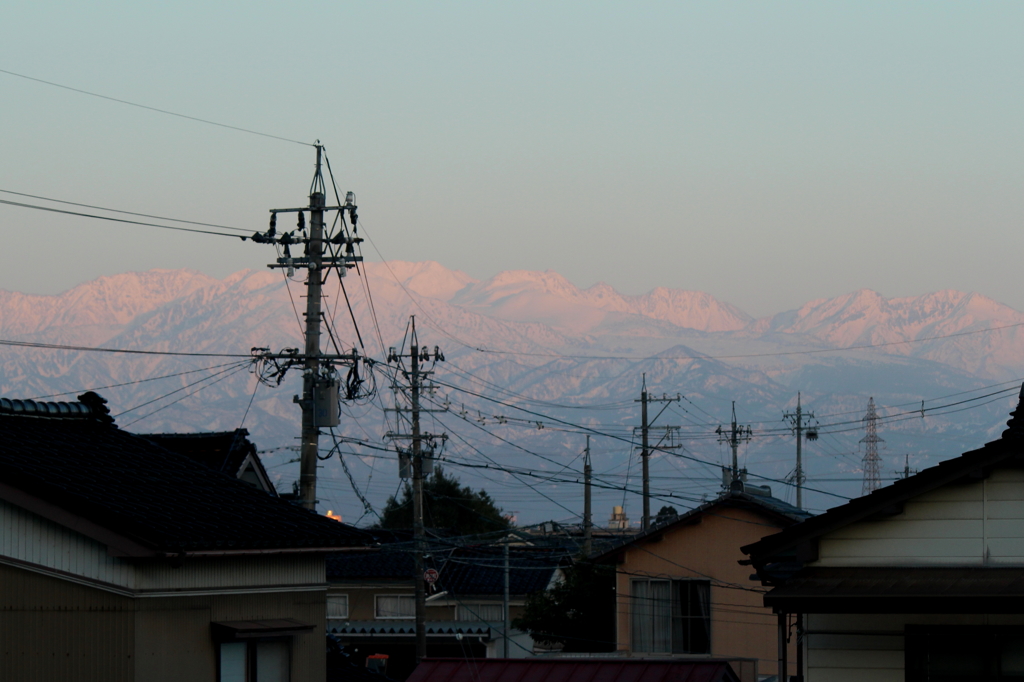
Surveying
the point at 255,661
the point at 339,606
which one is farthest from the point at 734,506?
the point at 339,606

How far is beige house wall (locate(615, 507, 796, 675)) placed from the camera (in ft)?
96.8

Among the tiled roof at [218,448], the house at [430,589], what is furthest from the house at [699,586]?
the house at [430,589]

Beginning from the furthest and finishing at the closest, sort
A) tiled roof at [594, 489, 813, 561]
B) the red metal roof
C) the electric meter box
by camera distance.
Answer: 1. tiled roof at [594, 489, 813, 561]
2. the electric meter box
3. the red metal roof

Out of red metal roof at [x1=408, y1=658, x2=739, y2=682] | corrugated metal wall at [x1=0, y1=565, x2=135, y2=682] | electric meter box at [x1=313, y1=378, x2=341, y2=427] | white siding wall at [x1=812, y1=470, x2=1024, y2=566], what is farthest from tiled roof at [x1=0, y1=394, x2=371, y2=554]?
electric meter box at [x1=313, y1=378, x2=341, y2=427]

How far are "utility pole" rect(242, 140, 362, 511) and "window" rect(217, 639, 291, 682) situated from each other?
8.63m

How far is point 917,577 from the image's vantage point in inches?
541

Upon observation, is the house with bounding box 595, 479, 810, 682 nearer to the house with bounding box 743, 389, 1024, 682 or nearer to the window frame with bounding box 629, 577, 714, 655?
the window frame with bounding box 629, 577, 714, 655

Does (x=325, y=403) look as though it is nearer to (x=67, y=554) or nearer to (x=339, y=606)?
(x=67, y=554)

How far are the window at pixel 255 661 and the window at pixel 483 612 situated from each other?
33196 mm

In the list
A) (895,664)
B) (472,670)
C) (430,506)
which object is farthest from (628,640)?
(430,506)

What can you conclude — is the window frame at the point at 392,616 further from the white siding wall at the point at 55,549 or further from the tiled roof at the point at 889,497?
the tiled roof at the point at 889,497

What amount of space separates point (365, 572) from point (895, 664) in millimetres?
39516

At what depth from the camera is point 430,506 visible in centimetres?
8631

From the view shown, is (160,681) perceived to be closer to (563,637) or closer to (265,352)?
(265,352)
